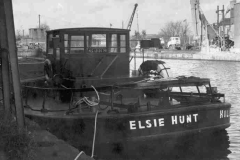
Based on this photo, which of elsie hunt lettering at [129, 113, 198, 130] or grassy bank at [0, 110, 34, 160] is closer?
grassy bank at [0, 110, 34, 160]

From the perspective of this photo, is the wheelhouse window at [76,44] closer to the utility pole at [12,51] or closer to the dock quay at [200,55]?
the utility pole at [12,51]

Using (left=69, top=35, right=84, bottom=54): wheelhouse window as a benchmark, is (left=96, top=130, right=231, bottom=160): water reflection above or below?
below

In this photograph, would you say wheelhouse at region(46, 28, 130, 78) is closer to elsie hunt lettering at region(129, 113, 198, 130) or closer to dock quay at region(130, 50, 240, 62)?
elsie hunt lettering at region(129, 113, 198, 130)

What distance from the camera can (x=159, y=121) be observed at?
8.88 meters

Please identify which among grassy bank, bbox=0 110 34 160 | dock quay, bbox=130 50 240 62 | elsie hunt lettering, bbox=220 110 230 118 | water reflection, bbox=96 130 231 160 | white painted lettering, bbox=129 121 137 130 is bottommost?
dock quay, bbox=130 50 240 62

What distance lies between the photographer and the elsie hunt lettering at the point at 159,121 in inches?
344

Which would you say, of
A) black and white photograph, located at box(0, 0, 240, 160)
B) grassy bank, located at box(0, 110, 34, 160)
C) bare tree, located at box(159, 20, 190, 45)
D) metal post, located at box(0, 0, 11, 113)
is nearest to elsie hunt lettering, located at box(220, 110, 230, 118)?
black and white photograph, located at box(0, 0, 240, 160)

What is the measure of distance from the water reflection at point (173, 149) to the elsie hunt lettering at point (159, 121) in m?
0.43

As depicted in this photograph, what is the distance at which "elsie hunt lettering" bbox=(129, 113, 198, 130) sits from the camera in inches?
344

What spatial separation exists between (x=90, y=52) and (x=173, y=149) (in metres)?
3.41

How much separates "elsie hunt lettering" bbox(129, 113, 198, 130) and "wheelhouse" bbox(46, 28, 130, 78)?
2.26 m

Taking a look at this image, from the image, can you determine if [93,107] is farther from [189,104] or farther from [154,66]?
[154,66]

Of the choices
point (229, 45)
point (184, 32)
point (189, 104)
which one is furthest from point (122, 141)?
point (184, 32)

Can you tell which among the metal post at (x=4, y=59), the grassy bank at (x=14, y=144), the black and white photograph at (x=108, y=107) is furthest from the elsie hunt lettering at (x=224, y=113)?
the grassy bank at (x=14, y=144)
